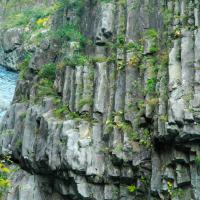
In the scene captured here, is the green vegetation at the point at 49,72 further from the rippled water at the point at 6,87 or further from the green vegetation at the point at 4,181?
the rippled water at the point at 6,87

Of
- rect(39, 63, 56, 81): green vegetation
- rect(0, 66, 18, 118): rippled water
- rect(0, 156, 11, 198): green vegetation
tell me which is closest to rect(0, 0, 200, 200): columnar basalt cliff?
rect(39, 63, 56, 81): green vegetation

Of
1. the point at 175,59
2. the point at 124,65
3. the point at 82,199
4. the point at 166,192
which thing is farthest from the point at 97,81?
the point at 166,192

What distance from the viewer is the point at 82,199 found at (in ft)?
47.4

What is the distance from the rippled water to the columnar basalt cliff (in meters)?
8.28

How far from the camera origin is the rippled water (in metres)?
30.6

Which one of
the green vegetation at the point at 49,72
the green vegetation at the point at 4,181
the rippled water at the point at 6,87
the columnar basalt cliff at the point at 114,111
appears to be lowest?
the green vegetation at the point at 4,181

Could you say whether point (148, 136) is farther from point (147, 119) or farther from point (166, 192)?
point (166, 192)

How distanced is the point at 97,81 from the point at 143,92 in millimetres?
2598

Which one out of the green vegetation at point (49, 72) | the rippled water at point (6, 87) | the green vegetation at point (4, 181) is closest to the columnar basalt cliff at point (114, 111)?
the green vegetation at point (49, 72)

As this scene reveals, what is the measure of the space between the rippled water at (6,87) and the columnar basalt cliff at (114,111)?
8284mm

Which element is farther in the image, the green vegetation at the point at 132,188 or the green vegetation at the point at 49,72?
the green vegetation at the point at 49,72

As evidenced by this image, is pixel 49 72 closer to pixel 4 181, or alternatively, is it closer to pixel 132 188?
pixel 132 188

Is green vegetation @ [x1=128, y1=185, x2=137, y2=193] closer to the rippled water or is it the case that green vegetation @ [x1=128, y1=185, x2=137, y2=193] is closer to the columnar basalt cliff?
the columnar basalt cliff

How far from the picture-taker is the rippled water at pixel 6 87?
100 ft
